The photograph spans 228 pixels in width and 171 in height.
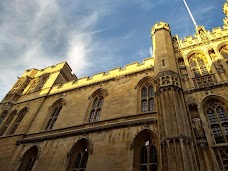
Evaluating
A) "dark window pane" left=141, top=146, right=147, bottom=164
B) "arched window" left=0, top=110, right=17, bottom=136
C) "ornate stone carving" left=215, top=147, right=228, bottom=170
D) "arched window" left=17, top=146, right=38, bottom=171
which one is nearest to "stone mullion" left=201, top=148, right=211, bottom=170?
"ornate stone carving" left=215, top=147, right=228, bottom=170

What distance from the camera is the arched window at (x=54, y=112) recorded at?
46.1 ft

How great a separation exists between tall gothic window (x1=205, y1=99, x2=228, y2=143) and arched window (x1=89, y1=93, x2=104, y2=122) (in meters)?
6.35

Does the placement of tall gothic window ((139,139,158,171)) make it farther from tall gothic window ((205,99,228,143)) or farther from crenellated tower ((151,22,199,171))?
tall gothic window ((205,99,228,143))

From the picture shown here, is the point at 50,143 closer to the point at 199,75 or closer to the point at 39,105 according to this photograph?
the point at 39,105

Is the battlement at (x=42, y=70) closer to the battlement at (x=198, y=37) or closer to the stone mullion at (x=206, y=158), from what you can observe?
the battlement at (x=198, y=37)

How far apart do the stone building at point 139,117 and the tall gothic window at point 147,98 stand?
6 centimetres

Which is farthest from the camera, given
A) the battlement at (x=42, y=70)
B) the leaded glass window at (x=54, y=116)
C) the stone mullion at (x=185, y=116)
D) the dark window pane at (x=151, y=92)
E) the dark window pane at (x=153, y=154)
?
the battlement at (x=42, y=70)

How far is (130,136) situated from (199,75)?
16.7 ft

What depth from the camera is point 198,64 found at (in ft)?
38.3

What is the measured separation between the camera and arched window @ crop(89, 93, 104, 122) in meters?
12.6

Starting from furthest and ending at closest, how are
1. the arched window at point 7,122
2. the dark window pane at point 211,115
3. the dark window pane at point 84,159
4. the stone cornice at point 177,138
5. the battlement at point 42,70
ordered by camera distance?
the battlement at point 42,70 < the arched window at point 7,122 < the dark window pane at point 84,159 < the dark window pane at point 211,115 < the stone cornice at point 177,138

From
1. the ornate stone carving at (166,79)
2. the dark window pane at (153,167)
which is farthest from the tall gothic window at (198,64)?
the dark window pane at (153,167)

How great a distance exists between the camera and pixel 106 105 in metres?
12.4

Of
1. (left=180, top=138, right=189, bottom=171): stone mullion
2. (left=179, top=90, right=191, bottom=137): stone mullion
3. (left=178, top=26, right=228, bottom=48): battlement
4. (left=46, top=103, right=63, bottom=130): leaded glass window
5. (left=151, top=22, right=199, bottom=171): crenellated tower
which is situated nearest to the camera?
(left=180, top=138, right=189, bottom=171): stone mullion
